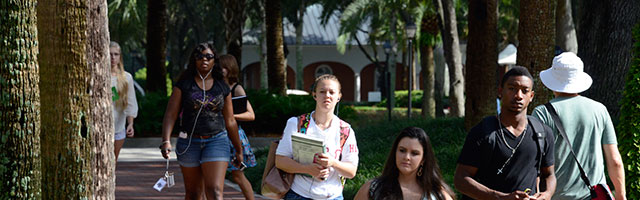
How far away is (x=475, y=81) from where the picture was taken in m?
13.7

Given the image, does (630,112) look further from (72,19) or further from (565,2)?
(565,2)

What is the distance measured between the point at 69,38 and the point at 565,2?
597 inches

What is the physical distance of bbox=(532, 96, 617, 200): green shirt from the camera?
5.04m

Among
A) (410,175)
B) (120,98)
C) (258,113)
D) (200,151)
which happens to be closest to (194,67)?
(200,151)

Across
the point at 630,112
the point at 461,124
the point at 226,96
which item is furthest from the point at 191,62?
the point at 461,124

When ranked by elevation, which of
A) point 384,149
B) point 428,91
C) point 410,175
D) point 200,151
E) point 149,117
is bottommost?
point 384,149

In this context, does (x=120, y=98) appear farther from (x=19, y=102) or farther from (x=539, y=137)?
(x=539, y=137)

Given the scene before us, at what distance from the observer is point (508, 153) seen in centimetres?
464

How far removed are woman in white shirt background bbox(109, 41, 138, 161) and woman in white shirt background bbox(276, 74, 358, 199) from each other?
3455 mm

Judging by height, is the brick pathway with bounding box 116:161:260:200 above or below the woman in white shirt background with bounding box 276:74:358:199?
below

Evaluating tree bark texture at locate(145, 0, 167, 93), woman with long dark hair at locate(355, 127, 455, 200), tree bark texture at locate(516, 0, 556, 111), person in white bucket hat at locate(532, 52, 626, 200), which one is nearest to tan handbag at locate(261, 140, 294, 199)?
A: woman with long dark hair at locate(355, 127, 455, 200)

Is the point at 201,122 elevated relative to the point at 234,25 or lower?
lower

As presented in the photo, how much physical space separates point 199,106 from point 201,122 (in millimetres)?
128

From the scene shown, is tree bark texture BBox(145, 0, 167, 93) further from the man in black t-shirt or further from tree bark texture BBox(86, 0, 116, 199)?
the man in black t-shirt
